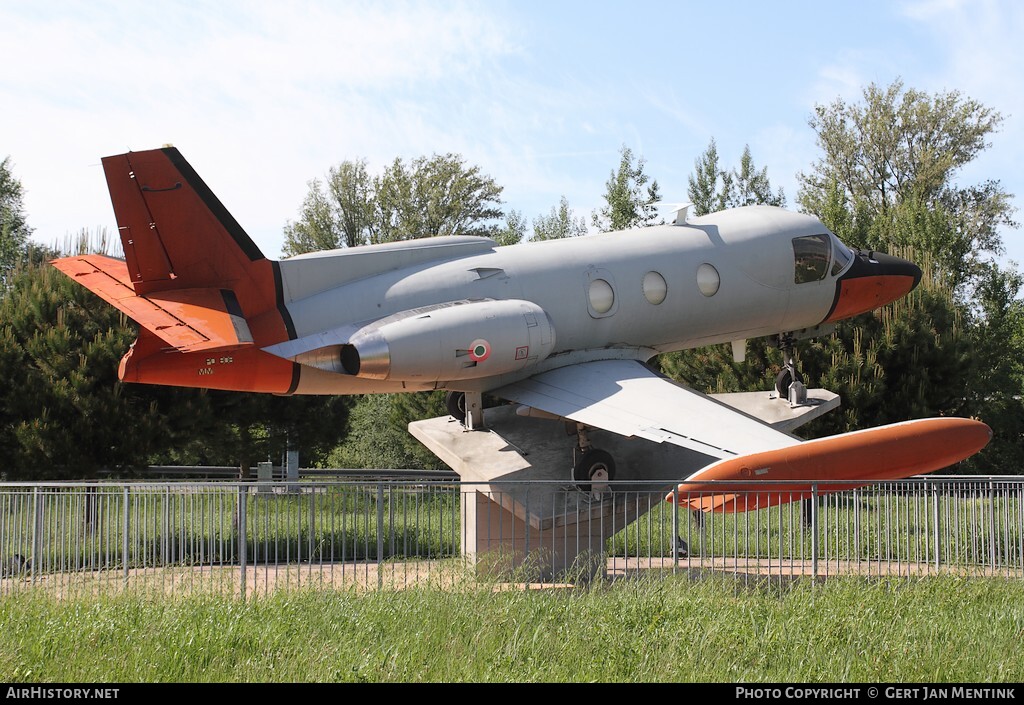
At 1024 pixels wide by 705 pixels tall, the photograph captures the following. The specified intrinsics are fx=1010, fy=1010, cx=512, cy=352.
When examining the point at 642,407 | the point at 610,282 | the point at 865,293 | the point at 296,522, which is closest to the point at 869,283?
the point at 865,293

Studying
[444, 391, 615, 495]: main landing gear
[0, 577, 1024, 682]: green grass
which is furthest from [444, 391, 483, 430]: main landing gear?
[0, 577, 1024, 682]: green grass

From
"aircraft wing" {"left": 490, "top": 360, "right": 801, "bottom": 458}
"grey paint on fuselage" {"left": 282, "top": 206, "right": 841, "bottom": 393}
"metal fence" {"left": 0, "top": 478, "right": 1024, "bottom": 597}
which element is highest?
"grey paint on fuselage" {"left": 282, "top": 206, "right": 841, "bottom": 393}

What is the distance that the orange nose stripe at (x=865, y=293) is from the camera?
18062mm

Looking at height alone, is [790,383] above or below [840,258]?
below

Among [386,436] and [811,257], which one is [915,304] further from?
[386,436]

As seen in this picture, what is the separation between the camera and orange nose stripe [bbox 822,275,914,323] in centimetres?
1806

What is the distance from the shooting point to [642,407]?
14.6 metres

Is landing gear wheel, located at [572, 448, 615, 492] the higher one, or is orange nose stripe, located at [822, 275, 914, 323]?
orange nose stripe, located at [822, 275, 914, 323]

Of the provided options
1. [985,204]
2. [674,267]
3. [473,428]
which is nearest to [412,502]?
[473,428]

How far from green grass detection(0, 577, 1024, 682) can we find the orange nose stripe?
7.47m

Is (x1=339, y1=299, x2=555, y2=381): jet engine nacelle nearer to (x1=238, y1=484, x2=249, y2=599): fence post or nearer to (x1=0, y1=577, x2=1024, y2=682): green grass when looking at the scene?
(x1=238, y1=484, x2=249, y2=599): fence post

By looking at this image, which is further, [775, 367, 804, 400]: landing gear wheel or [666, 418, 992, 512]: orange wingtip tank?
[775, 367, 804, 400]: landing gear wheel

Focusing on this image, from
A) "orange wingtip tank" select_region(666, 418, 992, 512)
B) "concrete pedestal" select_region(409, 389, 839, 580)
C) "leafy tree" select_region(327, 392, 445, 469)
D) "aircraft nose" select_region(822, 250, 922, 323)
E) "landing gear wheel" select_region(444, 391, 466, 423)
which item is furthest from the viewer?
"leafy tree" select_region(327, 392, 445, 469)

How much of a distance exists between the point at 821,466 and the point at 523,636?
5.05m
